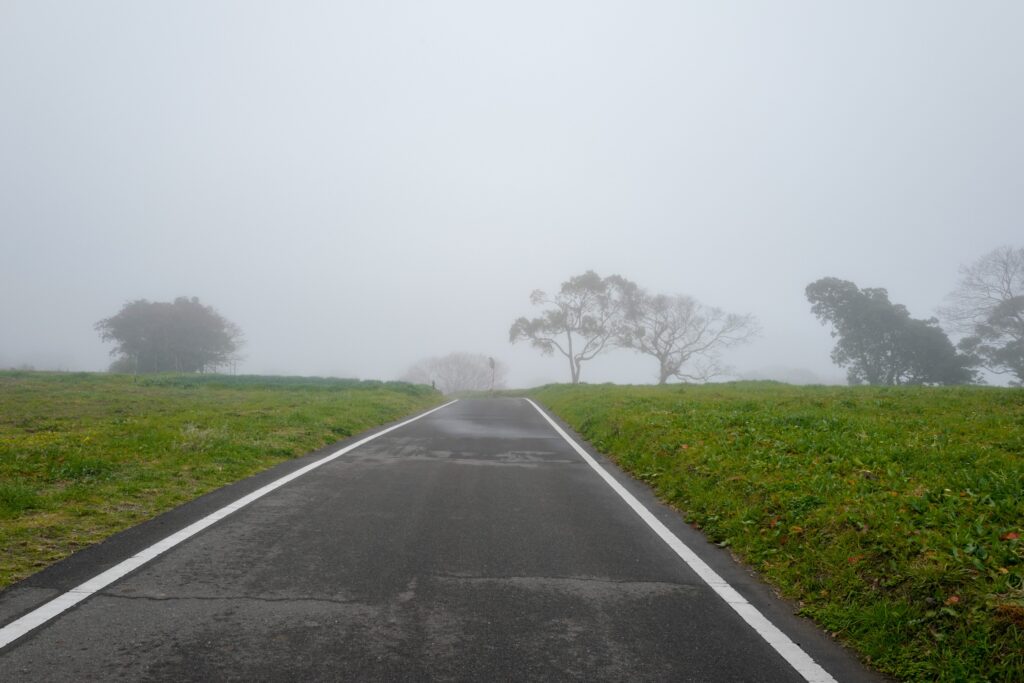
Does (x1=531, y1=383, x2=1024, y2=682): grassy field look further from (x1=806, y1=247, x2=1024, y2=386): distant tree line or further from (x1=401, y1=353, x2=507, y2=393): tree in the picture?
(x1=401, y1=353, x2=507, y2=393): tree

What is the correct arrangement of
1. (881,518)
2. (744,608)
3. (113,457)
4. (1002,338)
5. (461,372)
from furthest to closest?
1. (461,372)
2. (1002,338)
3. (113,457)
4. (881,518)
5. (744,608)

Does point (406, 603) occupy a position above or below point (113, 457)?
below

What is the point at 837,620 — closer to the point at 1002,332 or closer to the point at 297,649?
the point at 297,649

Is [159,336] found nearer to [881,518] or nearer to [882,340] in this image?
Answer: [882,340]

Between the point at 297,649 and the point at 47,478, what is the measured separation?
580cm

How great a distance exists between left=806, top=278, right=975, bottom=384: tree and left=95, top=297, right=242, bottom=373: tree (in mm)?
61497

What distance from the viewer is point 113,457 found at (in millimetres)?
8672

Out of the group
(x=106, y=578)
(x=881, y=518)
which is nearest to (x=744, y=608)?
(x=881, y=518)

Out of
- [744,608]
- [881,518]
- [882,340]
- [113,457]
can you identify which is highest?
[882,340]

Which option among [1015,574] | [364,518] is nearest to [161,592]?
[364,518]

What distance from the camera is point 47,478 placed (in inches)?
290

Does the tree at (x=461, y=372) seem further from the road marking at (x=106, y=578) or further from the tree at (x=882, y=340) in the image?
the road marking at (x=106, y=578)

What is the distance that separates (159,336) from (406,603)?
76.6 meters

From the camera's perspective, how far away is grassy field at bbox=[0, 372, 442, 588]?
553cm
